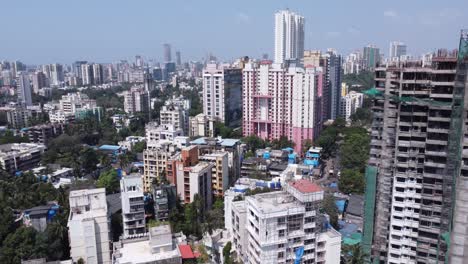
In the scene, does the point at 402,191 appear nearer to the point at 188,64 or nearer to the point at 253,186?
the point at 253,186

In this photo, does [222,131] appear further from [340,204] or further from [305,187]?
[305,187]

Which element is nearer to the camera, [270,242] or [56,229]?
[270,242]

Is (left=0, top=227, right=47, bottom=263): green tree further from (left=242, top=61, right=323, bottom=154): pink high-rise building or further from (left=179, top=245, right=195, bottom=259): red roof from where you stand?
(left=242, top=61, right=323, bottom=154): pink high-rise building

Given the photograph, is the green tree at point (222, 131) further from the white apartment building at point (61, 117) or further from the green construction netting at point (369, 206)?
the green construction netting at point (369, 206)

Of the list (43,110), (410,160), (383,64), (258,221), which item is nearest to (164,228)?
(258,221)

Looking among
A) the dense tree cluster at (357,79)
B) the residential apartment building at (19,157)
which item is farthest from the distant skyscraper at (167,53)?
the residential apartment building at (19,157)

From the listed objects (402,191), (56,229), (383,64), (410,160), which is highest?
(383,64)

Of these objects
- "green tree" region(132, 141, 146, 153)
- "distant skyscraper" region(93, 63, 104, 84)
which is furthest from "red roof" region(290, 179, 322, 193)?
"distant skyscraper" region(93, 63, 104, 84)
